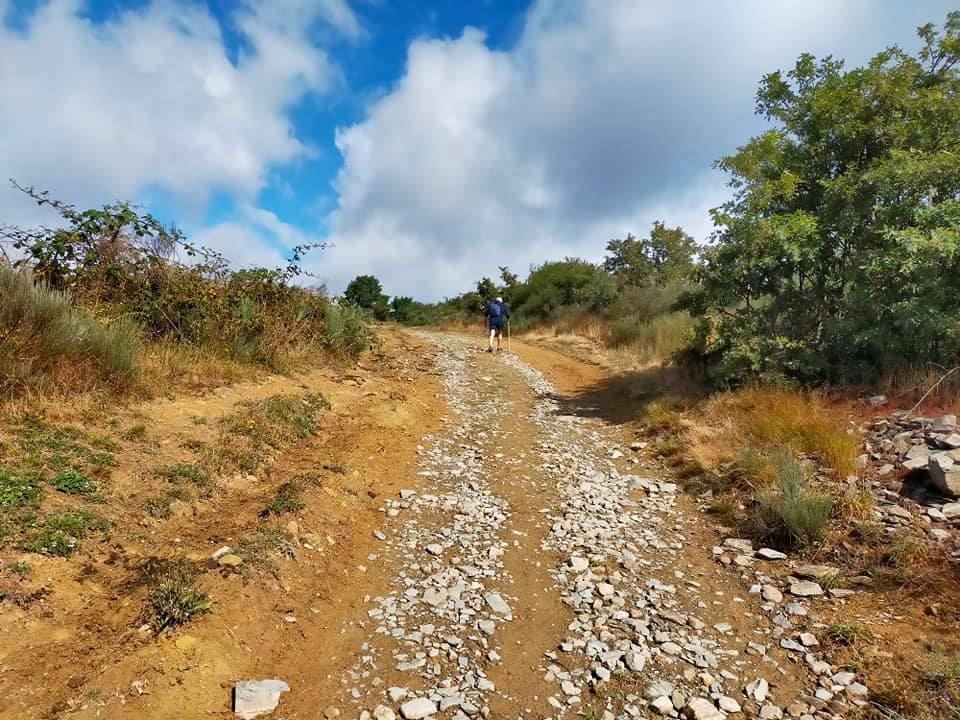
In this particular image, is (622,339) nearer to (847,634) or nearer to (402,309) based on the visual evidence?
(847,634)

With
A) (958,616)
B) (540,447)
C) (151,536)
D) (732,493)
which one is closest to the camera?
(958,616)

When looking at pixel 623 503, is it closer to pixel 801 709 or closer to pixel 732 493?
pixel 732 493

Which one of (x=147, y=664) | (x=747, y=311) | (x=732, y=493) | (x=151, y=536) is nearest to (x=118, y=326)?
(x=151, y=536)

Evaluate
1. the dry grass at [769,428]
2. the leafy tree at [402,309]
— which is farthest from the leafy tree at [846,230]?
the leafy tree at [402,309]

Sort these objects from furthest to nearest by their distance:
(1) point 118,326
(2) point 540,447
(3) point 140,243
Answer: (3) point 140,243, (2) point 540,447, (1) point 118,326

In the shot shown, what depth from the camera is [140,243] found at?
30.9ft

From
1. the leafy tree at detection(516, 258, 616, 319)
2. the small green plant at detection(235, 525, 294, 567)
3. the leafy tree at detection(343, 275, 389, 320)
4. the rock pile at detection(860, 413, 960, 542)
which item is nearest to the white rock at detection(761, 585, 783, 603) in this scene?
the rock pile at detection(860, 413, 960, 542)

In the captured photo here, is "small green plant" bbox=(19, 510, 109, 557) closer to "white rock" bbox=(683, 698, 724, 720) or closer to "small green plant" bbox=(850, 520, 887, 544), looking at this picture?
"white rock" bbox=(683, 698, 724, 720)

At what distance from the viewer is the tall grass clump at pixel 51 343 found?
5.85m

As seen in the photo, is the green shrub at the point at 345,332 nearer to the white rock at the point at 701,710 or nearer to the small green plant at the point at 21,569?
the small green plant at the point at 21,569

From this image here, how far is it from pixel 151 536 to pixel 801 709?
17.1 feet

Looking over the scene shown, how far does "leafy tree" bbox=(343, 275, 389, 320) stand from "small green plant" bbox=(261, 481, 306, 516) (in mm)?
32301

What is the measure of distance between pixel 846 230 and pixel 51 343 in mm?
11467

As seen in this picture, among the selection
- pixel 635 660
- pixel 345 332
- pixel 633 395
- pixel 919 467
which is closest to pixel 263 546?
pixel 635 660
